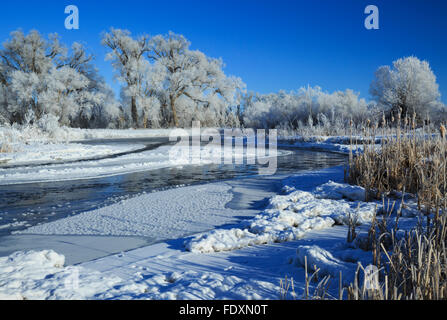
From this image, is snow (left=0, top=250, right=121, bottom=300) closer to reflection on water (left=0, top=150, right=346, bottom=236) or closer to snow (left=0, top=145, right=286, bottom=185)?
reflection on water (left=0, top=150, right=346, bottom=236)

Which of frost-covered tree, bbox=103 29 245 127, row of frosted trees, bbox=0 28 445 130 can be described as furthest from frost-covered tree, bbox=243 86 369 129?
frost-covered tree, bbox=103 29 245 127

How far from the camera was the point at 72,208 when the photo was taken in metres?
4.92

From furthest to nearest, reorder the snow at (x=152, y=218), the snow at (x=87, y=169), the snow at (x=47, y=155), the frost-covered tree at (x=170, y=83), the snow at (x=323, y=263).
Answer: the frost-covered tree at (x=170, y=83), the snow at (x=47, y=155), the snow at (x=87, y=169), the snow at (x=152, y=218), the snow at (x=323, y=263)

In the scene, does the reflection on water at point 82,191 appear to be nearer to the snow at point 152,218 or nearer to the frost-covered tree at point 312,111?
the snow at point 152,218

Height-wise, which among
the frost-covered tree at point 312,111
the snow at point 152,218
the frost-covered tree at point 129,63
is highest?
the frost-covered tree at point 129,63

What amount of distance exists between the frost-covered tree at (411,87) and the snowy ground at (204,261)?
18.7 metres

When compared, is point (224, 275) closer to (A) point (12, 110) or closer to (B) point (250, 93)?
(A) point (12, 110)

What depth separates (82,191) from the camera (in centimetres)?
625

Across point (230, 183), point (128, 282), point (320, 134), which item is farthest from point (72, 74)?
point (128, 282)

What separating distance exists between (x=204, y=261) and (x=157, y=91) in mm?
34266

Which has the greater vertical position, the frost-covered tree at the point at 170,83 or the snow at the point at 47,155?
the frost-covered tree at the point at 170,83

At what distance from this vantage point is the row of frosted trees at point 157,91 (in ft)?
68.8

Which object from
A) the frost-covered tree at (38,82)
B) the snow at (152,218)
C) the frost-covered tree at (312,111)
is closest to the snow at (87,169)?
the snow at (152,218)

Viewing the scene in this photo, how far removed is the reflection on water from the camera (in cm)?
456
